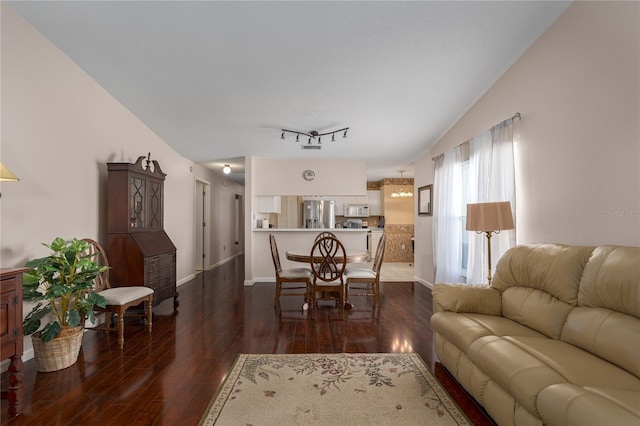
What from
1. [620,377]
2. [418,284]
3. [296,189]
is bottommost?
[418,284]

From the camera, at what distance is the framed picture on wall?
5250mm

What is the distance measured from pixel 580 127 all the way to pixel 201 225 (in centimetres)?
654

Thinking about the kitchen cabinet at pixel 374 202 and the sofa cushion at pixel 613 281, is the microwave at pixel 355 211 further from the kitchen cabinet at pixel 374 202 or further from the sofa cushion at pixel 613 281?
the sofa cushion at pixel 613 281

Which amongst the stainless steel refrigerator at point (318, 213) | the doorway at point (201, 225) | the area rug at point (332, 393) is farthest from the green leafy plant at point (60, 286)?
the stainless steel refrigerator at point (318, 213)

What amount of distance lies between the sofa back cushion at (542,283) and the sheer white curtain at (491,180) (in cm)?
74

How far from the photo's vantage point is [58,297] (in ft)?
7.54

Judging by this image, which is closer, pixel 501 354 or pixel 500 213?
pixel 501 354

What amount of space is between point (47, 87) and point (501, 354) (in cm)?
397

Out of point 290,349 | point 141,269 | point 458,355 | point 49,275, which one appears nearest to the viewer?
point 458,355

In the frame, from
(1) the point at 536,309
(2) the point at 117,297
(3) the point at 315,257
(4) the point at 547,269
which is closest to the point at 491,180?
(4) the point at 547,269

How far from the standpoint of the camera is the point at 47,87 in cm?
270

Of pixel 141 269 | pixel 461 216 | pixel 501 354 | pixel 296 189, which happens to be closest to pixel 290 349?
pixel 501 354

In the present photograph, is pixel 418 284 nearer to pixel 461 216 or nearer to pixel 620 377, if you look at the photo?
pixel 461 216

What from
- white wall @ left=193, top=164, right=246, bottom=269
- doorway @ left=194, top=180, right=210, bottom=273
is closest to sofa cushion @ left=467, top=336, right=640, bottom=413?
white wall @ left=193, top=164, right=246, bottom=269
